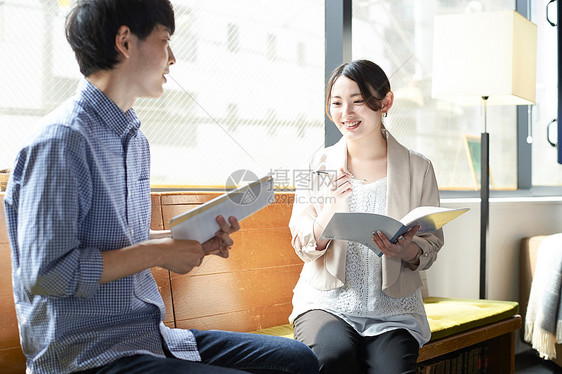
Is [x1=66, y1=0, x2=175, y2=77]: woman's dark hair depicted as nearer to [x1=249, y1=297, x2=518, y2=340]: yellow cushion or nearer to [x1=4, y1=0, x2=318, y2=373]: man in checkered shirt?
[x1=4, y1=0, x2=318, y2=373]: man in checkered shirt

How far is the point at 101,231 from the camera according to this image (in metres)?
1.02

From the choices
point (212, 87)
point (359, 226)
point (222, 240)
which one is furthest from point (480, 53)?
point (222, 240)

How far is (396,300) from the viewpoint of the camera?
65.1 inches

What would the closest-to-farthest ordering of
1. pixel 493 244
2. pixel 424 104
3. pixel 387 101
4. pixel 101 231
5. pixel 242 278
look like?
pixel 101 231 → pixel 387 101 → pixel 242 278 → pixel 493 244 → pixel 424 104

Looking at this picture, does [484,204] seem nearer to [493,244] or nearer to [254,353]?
[493,244]

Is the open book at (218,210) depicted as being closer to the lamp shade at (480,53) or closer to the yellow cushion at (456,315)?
the yellow cushion at (456,315)

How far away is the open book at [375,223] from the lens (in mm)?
1369

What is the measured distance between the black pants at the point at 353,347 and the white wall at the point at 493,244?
1.32 meters

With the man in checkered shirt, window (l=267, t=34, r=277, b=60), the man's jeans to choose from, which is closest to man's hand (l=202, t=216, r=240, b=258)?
the man in checkered shirt

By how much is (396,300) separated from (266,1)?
1.53 meters

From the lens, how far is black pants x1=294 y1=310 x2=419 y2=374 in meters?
1.46

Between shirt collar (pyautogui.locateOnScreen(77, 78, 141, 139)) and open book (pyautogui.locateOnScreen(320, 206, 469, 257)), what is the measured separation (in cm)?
56

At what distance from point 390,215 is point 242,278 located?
60 centimetres

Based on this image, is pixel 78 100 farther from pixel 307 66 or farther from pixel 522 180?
pixel 522 180
